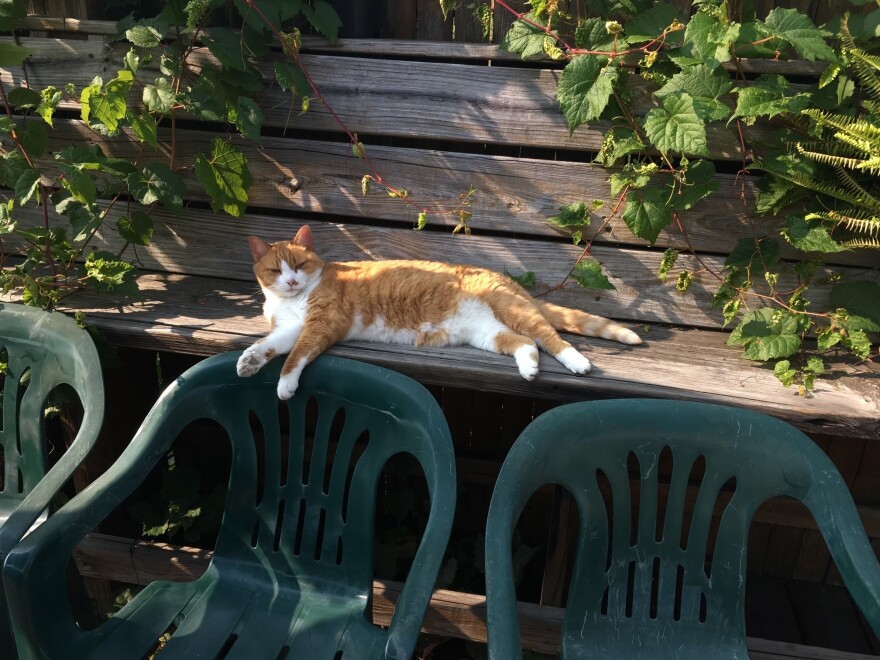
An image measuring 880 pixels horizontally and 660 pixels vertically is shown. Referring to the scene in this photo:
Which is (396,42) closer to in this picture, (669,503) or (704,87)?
(704,87)

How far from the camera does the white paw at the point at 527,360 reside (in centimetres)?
188

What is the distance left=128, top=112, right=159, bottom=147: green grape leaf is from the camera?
2.15 m

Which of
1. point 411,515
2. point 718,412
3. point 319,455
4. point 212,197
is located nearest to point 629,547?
point 718,412

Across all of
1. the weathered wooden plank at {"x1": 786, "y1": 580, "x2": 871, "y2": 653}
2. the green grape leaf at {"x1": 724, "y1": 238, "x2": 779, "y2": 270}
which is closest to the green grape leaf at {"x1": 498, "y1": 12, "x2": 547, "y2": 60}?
the green grape leaf at {"x1": 724, "y1": 238, "x2": 779, "y2": 270}

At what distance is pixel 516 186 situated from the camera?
2.28 meters

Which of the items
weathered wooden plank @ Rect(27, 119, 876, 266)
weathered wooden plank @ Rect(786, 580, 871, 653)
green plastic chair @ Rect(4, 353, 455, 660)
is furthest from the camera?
weathered wooden plank @ Rect(786, 580, 871, 653)

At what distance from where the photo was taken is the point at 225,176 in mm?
2320

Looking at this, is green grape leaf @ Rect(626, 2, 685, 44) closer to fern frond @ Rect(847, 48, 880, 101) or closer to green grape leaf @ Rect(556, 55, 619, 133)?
green grape leaf @ Rect(556, 55, 619, 133)

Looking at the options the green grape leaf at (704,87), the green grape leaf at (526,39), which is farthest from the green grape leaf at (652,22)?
the green grape leaf at (526,39)

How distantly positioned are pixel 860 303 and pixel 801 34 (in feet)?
2.76

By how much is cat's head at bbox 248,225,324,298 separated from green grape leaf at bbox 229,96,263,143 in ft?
1.17

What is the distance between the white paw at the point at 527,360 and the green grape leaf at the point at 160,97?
1.42m

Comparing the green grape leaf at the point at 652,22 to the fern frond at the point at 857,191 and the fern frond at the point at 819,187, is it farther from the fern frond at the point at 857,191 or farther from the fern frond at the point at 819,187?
the fern frond at the point at 857,191

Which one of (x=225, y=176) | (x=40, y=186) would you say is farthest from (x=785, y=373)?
(x=40, y=186)
